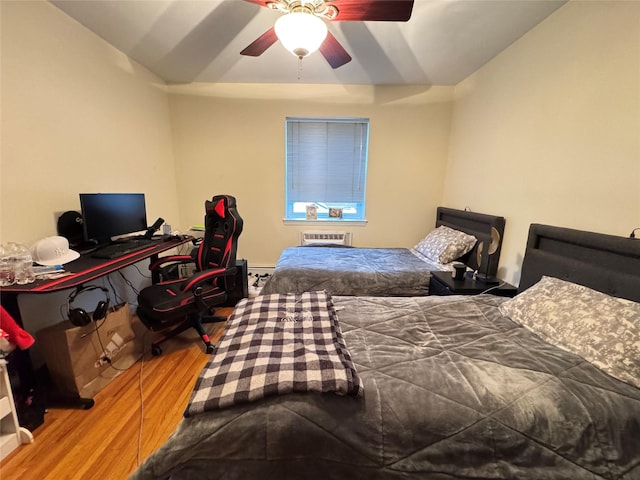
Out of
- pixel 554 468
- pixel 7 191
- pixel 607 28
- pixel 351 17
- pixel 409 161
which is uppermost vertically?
pixel 351 17

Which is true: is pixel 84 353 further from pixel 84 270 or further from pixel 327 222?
pixel 327 222

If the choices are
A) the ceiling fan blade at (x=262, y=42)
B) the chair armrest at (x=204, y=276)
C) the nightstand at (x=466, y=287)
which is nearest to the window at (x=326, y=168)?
the ceiling fan blade at (x=262, y=42)

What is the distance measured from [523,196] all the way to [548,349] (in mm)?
1364

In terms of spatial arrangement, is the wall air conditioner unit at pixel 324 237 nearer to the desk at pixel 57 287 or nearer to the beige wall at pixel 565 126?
the beige wall at pixel 565 126

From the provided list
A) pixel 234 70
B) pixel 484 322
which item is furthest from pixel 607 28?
pixel 234 70

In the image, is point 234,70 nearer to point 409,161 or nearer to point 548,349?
point 409,161

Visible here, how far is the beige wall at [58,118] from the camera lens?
5.43 ft

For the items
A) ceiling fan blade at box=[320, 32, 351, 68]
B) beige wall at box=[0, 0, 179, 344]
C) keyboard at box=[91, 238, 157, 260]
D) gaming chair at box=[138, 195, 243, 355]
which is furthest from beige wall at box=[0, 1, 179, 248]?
ceiling fan blade at box=[320, 32, 351, 68]

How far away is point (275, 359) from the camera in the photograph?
3.45ft

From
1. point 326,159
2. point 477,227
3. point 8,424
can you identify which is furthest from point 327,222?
point 8,424

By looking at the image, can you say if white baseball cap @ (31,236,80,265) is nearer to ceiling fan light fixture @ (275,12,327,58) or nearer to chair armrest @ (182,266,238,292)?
chair armrest @ (182,266,238,292)

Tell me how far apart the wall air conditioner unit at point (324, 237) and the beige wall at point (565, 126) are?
1.66 metres

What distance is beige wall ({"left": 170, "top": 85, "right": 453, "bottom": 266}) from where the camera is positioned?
329 centimetres

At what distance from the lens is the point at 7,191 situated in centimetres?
164
